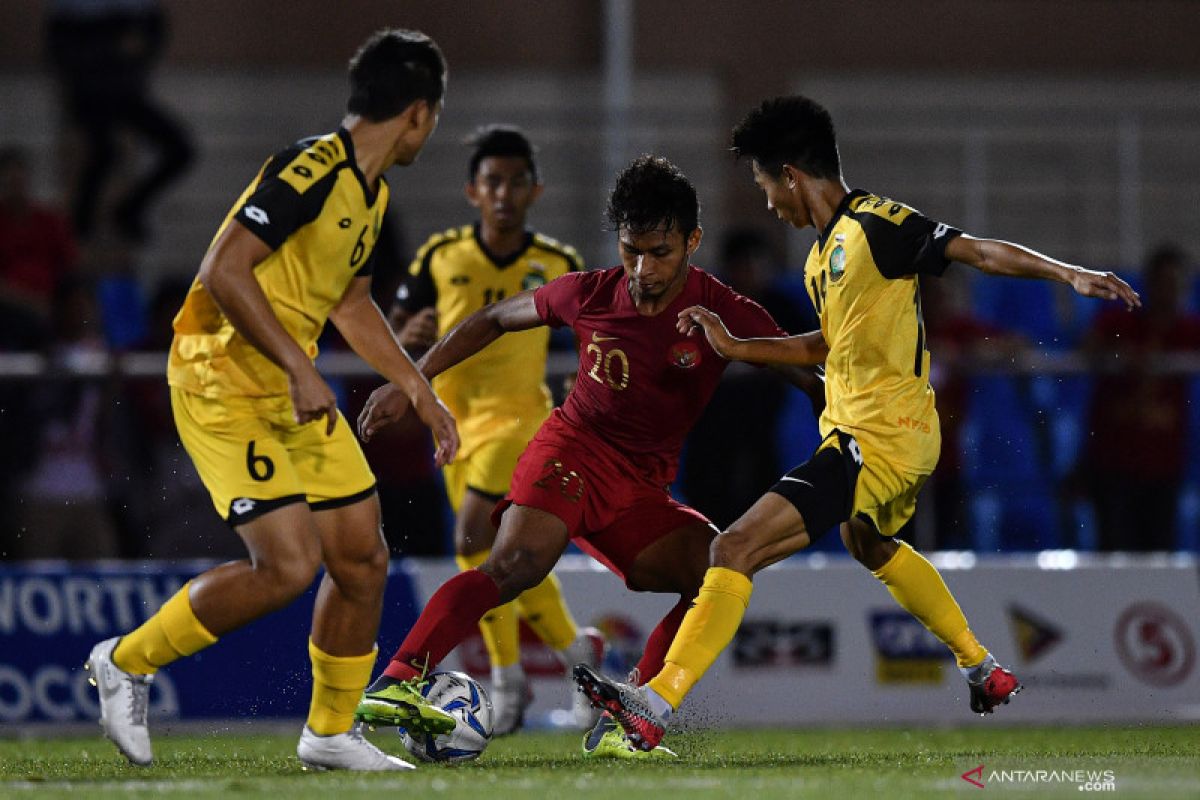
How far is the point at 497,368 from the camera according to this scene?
8.76 metres

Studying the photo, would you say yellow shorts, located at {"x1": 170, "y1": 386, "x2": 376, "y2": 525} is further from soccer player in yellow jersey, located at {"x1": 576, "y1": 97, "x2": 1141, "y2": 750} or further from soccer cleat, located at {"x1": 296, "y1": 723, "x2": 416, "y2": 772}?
soccer player in yellow jersey, located at {"x1": 576, "y1": 97, "x2": 1141, "y2": 750}

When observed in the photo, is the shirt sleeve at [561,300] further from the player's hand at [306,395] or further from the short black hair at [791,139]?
the player's hand at [306,395]

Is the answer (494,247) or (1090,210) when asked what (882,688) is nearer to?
(494,247)

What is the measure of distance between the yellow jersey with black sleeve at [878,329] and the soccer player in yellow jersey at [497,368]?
2.00 m

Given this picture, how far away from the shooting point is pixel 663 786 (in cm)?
588

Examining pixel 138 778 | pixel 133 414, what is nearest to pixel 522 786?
pixel 138 778

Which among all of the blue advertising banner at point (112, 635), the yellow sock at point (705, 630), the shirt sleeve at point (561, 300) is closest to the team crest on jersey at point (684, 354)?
the shirt sleeve at point (561, 300)

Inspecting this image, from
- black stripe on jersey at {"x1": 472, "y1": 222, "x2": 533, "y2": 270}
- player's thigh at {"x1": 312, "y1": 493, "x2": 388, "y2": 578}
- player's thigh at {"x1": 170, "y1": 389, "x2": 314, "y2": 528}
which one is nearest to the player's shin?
black stripe on jersey at {"x1": 472, "y1": 222, "x2": 533, "y2": 270}

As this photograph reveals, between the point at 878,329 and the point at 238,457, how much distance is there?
2245 millimetres

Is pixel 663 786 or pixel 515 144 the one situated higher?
pixel 515 144

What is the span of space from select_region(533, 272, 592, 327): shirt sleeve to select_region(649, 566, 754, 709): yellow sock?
46.5 inches

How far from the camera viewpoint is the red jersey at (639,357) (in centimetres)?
716

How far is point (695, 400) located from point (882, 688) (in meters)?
3.06

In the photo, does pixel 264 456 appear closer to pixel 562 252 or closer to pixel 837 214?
pixel 837 214
